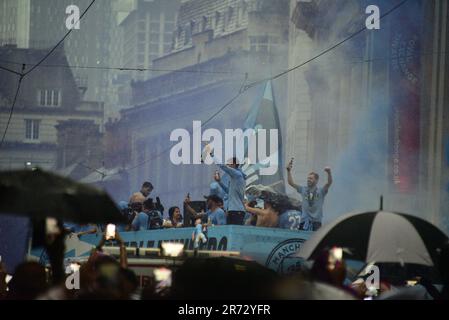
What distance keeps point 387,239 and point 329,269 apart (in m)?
1.57

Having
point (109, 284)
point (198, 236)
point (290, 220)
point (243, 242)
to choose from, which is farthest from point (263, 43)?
point (109, 284)

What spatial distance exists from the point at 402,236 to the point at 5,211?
2957 millimetres

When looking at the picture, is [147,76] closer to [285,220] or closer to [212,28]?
[212,28]

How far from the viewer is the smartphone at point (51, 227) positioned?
8.62m

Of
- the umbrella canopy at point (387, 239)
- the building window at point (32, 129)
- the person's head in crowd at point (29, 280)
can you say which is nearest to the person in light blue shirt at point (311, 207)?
the building window at point (32, 129)

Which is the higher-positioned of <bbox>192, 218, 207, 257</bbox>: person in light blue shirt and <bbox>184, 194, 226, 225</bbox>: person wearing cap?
<bbox>184, 194, 226, 225</bbox>: person wearing cap

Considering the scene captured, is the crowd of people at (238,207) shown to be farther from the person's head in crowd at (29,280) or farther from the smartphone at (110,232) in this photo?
the person's head in crowd at (29,280)

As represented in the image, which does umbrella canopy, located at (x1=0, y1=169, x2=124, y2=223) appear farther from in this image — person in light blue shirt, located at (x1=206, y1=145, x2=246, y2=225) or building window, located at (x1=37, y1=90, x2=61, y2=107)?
building window, located at (x1=37, y1=90, x2=61, y2=107)

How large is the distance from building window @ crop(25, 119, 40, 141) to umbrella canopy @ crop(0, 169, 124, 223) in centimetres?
1704

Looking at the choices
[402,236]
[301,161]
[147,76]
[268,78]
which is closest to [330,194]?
[301,161]

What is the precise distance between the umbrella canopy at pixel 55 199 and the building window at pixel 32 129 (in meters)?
17.0

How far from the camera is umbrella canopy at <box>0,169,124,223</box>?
808 cm

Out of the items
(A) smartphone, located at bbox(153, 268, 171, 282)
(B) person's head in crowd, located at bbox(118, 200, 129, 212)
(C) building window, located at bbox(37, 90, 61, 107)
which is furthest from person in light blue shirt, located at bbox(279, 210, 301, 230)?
(A) smartphone, located at bbox(153, 268, 171, 282)

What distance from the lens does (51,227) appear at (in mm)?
8633
